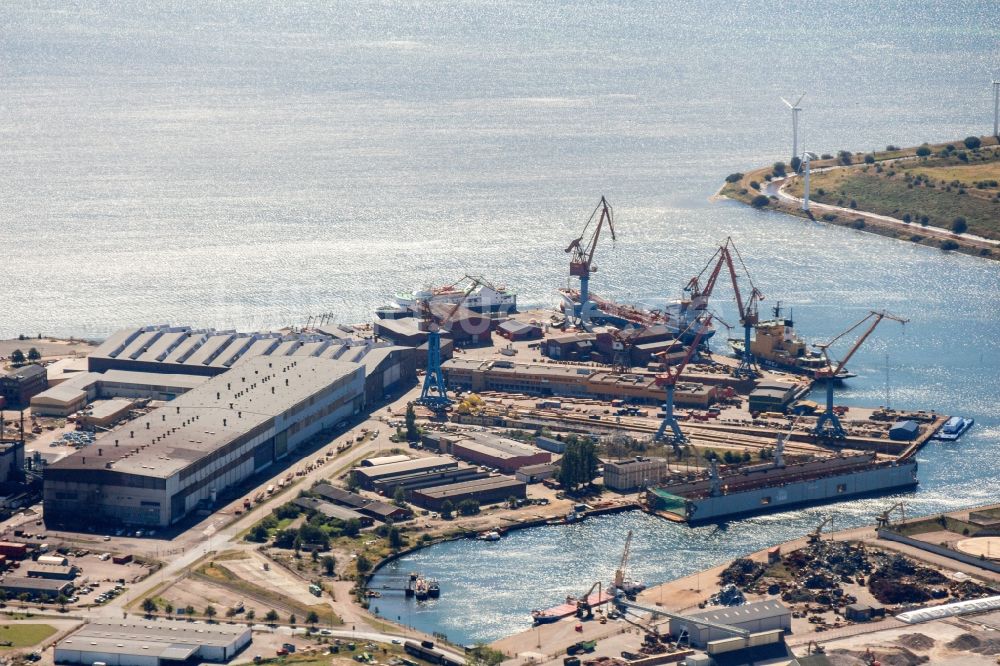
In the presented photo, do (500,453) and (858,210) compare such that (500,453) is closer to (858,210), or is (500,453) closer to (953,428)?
(953,428)

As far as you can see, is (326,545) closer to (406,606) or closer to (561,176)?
(406,606)

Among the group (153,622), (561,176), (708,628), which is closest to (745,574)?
(708,628)

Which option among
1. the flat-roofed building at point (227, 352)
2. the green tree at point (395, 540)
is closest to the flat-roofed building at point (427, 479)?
the green tree at point (395, 540)

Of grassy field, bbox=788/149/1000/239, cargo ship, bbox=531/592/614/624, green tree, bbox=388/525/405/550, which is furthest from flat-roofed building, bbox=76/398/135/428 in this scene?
grassy field, bbox=788/149/1000/239

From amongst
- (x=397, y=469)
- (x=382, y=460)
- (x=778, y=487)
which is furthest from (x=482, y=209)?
(x=778, y=487)

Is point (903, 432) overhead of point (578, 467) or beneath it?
beneath

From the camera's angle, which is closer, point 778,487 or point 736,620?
point 736,620
